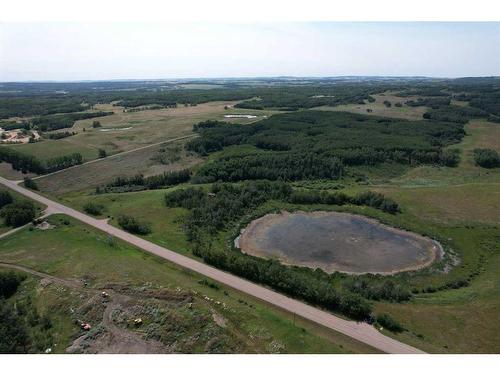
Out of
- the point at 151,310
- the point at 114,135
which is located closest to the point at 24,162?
the point at 114,135

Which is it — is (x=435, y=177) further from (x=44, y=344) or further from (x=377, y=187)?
(x=44, y=344)

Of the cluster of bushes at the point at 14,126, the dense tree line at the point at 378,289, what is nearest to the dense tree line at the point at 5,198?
the dense tree line at the point at 378,289

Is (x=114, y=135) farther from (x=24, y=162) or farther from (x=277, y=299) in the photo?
(x=277, y=299)

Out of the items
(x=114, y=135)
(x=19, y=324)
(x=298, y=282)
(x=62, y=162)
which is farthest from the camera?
(x=114, y=135)

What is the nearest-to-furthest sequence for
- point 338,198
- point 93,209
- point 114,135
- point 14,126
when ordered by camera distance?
point 93,209
point 338,198
point 114,135
point 14,126

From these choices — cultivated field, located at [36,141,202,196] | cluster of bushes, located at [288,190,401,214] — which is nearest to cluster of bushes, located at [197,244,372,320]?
cluster of bushes, located at [288,190,401,214]

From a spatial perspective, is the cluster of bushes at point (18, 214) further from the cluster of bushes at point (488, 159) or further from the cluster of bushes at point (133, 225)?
the cluster of bushes at point (488, 159)

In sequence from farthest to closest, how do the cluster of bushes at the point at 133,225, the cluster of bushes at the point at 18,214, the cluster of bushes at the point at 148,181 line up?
the cluster of bushes at the point at 148,181
the cluster of bushes at the point at 18,214
the cluster of bushes at the point at 133,225
